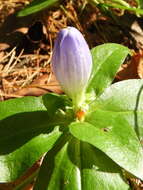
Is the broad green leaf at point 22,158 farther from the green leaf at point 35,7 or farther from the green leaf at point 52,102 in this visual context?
the green leaf at point 35,7

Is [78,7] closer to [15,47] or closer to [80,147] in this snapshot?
[15,47]

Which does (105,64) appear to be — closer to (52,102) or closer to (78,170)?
(52,102)

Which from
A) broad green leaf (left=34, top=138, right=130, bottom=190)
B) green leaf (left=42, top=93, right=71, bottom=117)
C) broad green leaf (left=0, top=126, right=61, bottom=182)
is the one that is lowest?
broad green leaf (left=34, top=138, right=130, bottom=190)

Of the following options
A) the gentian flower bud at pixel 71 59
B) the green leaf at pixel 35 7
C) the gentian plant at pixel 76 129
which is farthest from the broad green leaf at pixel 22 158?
the green leaf at pixel 35 7

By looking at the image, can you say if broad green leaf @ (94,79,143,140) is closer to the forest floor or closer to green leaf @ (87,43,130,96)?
green leaf @ (87,43,130,96)

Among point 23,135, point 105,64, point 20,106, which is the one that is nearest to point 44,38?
point 105,64

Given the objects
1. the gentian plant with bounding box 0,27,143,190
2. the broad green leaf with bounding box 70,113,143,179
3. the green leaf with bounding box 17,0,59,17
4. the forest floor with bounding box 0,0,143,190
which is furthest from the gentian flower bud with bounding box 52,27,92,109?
the green leaf with bounding box 17,0,59,17
